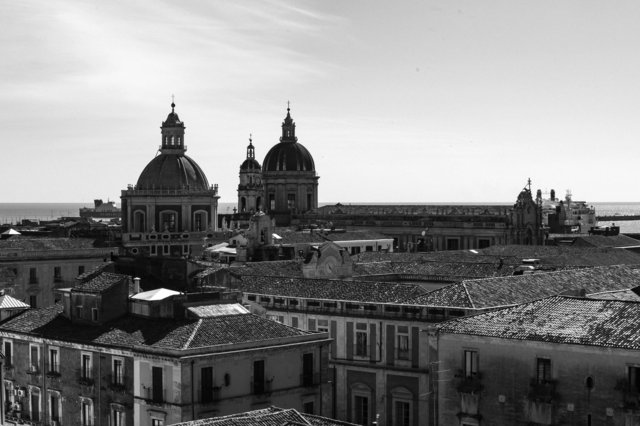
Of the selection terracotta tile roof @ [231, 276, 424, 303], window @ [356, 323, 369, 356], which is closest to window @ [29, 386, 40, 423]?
window @ [356, 323, 369, 356]

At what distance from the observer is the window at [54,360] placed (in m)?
46.1

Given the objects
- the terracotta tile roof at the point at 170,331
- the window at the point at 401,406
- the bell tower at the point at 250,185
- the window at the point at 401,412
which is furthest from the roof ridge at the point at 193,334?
the bell tower at the point at 250,185

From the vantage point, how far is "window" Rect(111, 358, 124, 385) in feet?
142

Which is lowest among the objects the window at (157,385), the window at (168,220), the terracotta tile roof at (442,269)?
the window at (157,385)

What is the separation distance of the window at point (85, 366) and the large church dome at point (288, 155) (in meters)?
97.2

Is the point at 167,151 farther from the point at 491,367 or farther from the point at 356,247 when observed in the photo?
the point at 491,367

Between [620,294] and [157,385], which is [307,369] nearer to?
[157,385]

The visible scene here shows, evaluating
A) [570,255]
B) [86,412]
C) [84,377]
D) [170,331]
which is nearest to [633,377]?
[170,331]

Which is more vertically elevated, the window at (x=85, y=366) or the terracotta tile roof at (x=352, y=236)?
the terracotta tile roof at (x=352, y=236)

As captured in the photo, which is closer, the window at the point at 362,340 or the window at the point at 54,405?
the window at the point at 54,405

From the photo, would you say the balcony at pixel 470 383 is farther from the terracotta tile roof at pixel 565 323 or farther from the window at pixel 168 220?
the window at pixel 168 220

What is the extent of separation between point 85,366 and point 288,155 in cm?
9750

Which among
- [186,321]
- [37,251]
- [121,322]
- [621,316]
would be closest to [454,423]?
[621,316]

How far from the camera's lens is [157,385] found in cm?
4094
